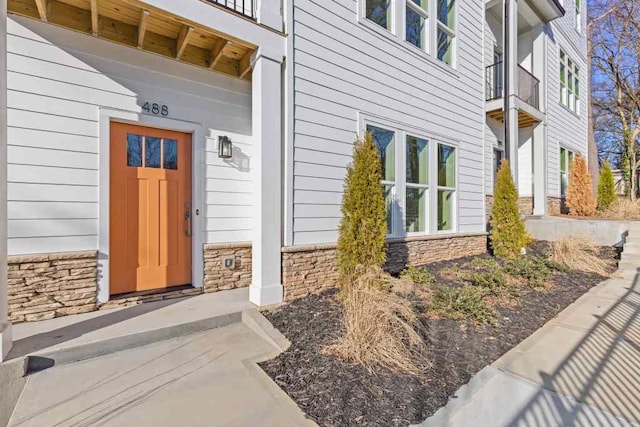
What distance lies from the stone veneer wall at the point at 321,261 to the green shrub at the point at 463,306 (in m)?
1.35

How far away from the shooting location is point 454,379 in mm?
2393

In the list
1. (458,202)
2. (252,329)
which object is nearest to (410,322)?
(252,329)

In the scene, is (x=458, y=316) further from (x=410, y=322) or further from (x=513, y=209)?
(x=513, y=209)

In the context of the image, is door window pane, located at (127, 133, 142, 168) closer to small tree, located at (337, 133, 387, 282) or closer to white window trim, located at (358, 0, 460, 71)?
small tree, located at (337, 133, 387, 282)

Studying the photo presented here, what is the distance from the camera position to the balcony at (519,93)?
8.38 m

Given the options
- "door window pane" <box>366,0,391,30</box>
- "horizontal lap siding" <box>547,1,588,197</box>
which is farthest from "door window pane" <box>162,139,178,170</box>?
"horizontal lap siding" <box>547,1,588,197</box>

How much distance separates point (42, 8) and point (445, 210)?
21.8 ft

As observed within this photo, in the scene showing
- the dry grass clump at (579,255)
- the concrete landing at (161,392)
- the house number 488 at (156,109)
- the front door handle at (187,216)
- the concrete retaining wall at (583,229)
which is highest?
the house number 488 at (156,109)

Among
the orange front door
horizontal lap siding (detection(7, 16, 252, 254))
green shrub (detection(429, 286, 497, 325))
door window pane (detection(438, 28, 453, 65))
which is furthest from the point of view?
door window pane (detection(438, 28, 453, 65))

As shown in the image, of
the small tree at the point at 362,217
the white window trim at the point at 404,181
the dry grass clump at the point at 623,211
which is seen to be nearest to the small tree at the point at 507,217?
the white window trim at the point at 404,181

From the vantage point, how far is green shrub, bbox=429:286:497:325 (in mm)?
3473

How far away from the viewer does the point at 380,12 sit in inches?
211

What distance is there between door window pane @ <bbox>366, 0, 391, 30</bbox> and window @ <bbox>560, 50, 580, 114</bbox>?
8.84 meters

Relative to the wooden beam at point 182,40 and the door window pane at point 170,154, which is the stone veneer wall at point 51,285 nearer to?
the door window pane at point 170,154
